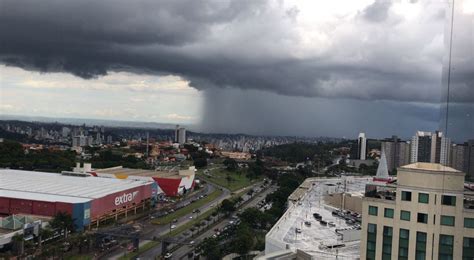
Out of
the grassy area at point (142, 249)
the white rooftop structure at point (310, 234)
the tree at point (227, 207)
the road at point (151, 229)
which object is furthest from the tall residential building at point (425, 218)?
the tree at point (227, 207)

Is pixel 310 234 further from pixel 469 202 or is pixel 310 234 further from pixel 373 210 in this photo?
pixel 469 202

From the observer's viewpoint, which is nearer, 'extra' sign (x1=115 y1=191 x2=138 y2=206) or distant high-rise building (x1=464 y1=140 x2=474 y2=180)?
distant high-rise building (x1=464 y1=140 x2=474 y2=180)

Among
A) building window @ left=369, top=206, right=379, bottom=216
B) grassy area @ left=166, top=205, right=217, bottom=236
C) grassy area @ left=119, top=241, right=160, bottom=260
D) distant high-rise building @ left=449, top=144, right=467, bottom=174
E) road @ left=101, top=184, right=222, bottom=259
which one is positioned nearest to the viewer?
distant high-rise building @ left=449, top=144, right=467, bottom=174

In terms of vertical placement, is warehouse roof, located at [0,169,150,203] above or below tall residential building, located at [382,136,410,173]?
below

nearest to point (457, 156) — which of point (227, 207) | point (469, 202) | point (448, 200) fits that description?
point (448, 200)

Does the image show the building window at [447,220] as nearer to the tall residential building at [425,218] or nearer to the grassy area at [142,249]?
the tall residential building at [425,218]

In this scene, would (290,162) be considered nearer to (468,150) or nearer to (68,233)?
(68,233)

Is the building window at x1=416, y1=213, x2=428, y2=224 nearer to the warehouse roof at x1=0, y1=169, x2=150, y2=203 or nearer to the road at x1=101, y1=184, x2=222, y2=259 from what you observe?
the road at x1=101, y1=184, x2=222, y2=259

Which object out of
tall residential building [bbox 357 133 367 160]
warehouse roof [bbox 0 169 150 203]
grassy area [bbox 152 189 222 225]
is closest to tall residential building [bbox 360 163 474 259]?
warehouse roof [bbox 0 169 150 203]

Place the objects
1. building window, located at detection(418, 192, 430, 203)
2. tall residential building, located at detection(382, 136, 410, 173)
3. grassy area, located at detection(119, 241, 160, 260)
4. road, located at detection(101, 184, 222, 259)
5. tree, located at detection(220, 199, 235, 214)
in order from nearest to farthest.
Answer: building window, located at detection(418, 192, 430, 203), grassy area, located at detection(119, 241, 160, 260), road, located at detection(101, 184, 222, 259), tree, located at detection(220, 199, 235, 214), tall residential building, located at detection(382, 136, 410, 173)
